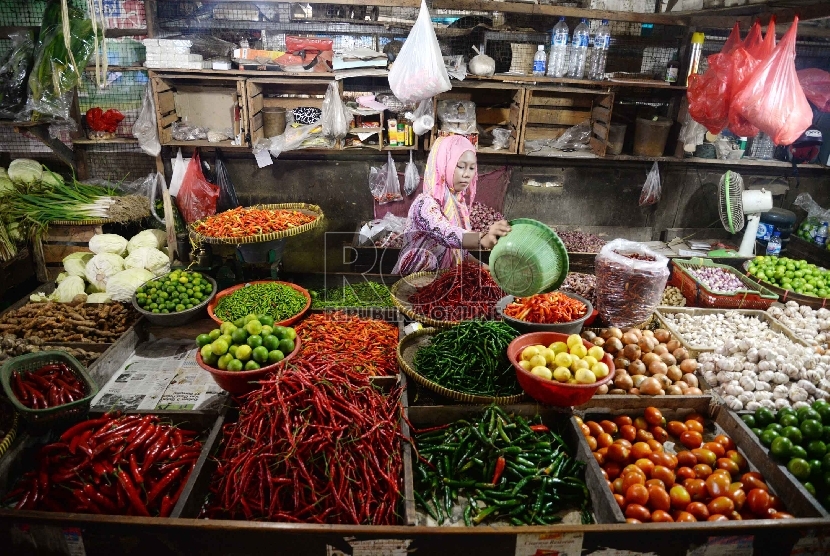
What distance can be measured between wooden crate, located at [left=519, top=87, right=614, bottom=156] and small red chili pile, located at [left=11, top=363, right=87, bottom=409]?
4.28 m

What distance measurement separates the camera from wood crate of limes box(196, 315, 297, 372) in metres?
2.80

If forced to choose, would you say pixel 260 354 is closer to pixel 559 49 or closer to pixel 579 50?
pixel 559 49

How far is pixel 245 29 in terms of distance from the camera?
5.13 metres

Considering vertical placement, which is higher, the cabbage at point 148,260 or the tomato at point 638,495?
the cabbage at point 148,260

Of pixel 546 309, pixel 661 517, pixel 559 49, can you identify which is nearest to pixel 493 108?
pixel 559 49

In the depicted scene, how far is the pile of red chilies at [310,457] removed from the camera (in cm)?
229

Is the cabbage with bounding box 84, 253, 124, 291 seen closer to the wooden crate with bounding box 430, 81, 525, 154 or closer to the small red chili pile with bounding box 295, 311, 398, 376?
the small red chili pile with bounding box 295, 311, 398, 376

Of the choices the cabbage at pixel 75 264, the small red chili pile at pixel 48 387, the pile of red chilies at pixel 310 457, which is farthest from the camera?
the cabbage at pixel 75 264

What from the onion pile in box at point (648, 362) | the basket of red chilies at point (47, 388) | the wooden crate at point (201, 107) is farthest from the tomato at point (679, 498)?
the wooden crate at point (201, 107)

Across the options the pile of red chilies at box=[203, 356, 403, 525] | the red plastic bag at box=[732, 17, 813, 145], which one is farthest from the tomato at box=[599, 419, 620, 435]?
the red plastic bag at box=[732, 17, 813, 145]

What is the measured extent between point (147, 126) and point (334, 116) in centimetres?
181

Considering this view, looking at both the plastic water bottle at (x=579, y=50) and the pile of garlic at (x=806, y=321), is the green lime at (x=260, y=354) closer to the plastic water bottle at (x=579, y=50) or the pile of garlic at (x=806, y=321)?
the pile of garlic at (x=806, y=321)

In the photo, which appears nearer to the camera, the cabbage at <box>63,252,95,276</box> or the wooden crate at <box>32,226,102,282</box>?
the cabbage at <box>63,252,95,276</box>

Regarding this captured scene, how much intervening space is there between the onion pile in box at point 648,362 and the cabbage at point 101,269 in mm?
4069
